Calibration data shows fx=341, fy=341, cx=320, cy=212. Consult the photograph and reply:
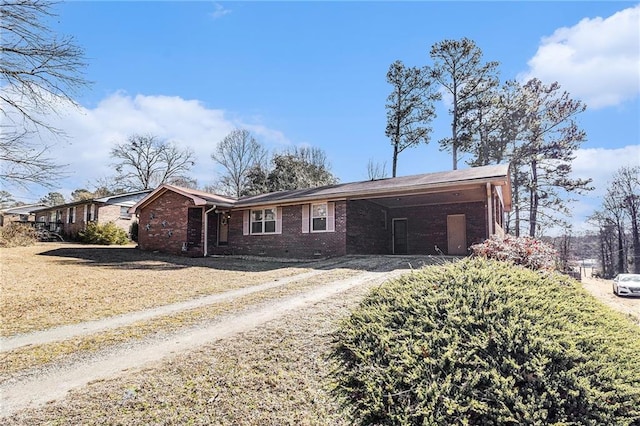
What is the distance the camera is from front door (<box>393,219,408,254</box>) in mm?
18062

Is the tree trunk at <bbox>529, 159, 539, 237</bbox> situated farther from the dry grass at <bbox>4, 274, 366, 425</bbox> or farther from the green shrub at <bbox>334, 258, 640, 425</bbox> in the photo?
the dry grass at <bbox>4, 274, 366, 425</bbox>

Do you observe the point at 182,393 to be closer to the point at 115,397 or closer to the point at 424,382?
the point at 115,397

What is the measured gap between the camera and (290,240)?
1628 centimetres

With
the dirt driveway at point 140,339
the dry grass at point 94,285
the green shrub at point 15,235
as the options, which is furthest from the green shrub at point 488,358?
the green shrub at point 15,235

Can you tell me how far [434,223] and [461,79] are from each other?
48.6 ft

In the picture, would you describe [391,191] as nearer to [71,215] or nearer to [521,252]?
[521,252]

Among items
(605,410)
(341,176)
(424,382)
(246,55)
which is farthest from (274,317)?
(341,176)

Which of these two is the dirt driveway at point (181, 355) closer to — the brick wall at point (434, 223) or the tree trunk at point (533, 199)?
the brick wall at point (434, 223)

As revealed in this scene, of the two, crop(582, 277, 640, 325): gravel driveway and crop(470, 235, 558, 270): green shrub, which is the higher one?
crop(470, 235, 558, 270): green shrub

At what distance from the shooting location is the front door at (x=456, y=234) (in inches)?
642

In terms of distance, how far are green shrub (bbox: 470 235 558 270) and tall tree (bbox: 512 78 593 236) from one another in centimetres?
2004

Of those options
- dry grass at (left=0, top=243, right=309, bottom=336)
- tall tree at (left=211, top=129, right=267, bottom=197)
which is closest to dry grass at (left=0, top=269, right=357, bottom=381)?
dry grass at (left=0, top=243, right=309, bottom=336)

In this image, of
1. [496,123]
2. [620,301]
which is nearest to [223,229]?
[620,301]

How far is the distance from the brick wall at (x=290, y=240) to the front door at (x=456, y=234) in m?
5.65
